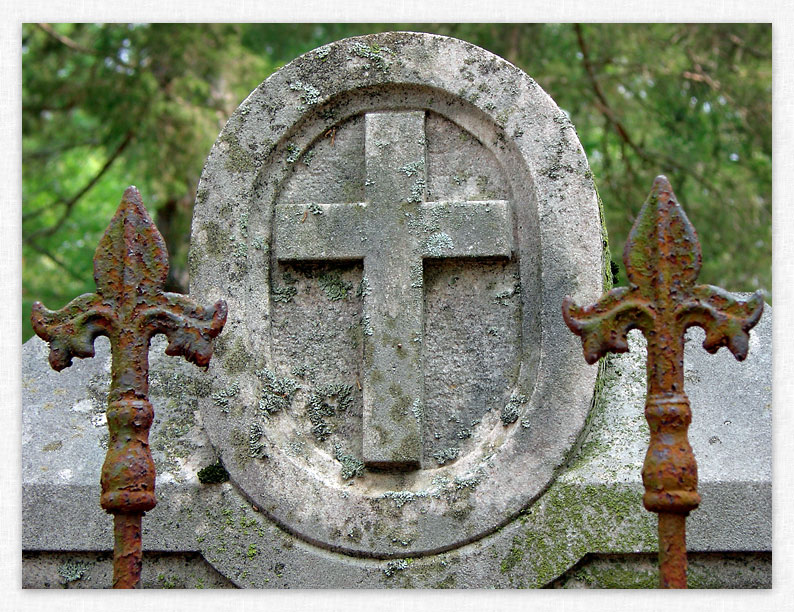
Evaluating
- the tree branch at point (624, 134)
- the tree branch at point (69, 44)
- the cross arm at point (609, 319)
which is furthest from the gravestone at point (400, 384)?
the tree branch at point (69, 44)

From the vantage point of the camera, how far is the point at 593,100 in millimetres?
6137

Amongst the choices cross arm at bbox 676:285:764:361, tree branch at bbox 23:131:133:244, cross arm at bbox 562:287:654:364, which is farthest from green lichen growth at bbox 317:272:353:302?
tree branch at bbox 23:131:133:244

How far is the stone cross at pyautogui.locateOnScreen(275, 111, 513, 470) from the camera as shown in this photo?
7.88 ft

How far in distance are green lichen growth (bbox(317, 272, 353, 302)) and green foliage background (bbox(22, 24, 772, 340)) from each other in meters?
3.27

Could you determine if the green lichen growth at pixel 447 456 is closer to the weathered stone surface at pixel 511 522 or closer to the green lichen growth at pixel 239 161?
the weathered stone surface at pixel 511 522

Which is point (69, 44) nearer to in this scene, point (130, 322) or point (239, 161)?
point (239, 161)

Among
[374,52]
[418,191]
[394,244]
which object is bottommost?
[394,244]

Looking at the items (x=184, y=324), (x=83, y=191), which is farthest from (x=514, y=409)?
(x=83, y=191)

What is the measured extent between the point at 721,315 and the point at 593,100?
15.1 ft

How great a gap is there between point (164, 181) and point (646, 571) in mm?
4377

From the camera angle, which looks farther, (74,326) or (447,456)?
(447,456)

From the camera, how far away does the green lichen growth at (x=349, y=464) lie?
7.86 ft

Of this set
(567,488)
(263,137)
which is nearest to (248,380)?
(263,137)

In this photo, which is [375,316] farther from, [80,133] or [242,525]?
[80,133]
